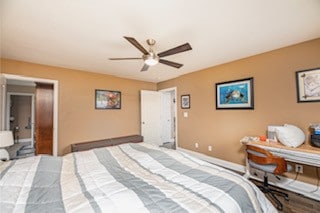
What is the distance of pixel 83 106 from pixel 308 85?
4.54 m

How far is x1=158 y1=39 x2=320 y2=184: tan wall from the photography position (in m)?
2.34

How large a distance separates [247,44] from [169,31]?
4.54 feet

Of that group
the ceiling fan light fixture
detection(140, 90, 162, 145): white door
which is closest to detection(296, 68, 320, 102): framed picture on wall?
the ceiling fan light fixture

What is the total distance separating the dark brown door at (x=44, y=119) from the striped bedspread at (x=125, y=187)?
2474 millimetres

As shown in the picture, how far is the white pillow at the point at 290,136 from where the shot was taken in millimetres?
2113

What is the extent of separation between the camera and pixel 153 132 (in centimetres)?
495

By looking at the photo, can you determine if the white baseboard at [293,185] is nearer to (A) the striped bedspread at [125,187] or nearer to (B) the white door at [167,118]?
(A) the striped bedspread at [125,187]

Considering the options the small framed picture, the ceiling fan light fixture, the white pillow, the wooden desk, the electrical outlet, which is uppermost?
the ceiling fan light fixture

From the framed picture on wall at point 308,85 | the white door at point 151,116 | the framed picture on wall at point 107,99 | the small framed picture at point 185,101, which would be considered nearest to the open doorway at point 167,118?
the white door at point 151,116

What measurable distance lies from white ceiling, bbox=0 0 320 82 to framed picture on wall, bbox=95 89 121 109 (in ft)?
4.35

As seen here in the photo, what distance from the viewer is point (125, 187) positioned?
111 centimetres

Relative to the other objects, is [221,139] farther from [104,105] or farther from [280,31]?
[104,105]

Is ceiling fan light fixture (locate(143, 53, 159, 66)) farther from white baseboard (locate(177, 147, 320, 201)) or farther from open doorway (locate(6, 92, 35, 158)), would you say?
open doorway (locate(6, 92, 35, 158))

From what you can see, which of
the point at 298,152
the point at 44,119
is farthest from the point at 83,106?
the point at 298,152
